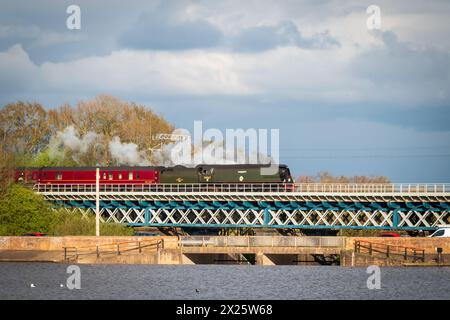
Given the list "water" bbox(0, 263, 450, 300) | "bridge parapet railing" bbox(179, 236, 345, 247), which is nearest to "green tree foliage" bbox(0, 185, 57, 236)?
"water" bbox(0, 263, 450, 300)

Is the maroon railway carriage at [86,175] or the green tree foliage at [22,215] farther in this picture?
the maroon railway carriage at [86,175]

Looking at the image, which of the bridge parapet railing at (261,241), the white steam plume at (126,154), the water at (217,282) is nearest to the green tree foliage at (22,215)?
the water at (217,282)

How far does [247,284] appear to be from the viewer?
70250 millimetres

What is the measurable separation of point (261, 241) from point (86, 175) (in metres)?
42.8

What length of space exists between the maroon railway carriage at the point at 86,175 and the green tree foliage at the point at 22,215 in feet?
55.2

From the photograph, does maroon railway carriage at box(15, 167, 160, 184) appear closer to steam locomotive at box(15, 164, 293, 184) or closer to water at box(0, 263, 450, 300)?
steam locomotive at box(15, 164, 293, 184)

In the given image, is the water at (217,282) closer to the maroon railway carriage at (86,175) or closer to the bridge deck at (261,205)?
the bridge deck at (261,205)

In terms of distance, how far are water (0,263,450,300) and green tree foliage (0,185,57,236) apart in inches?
733

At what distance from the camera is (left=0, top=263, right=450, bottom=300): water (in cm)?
6512

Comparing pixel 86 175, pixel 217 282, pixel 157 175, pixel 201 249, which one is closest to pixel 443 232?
pixel 201 249

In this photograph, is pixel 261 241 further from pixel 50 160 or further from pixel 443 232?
pixel 50 160

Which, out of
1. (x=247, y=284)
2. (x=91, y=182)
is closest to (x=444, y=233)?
(x=247, y=284)

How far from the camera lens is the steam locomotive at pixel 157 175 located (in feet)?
377
